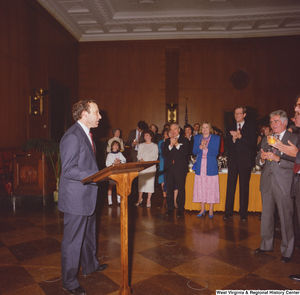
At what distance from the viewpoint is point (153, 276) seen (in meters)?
2.61

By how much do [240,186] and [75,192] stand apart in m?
3.30

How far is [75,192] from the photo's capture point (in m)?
2.22

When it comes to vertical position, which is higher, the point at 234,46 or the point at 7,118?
the point at 234,46

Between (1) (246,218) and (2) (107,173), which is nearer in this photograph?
(2) (107,173)

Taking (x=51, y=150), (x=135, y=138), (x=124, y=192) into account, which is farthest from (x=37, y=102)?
(x=124, y=192)

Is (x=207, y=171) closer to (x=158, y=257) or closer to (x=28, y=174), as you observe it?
(x=158, y=257)

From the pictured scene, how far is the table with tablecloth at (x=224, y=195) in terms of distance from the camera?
491 cm

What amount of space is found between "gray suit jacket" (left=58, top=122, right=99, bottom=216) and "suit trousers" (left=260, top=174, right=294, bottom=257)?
2.02 m

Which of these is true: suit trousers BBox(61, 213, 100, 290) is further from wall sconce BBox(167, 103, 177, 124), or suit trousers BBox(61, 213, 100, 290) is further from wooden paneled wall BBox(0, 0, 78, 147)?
wall sconce BBox(167, 103, 177, 124)

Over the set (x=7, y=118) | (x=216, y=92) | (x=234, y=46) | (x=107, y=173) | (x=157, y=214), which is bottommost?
(x=157, y=214)

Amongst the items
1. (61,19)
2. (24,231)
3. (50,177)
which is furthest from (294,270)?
(61,19)

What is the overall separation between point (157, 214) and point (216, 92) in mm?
7495

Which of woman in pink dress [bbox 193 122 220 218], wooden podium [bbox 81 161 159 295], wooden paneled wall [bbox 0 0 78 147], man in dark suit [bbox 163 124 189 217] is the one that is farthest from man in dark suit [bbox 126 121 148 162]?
wooden podium [bbox 81 161 159 295]

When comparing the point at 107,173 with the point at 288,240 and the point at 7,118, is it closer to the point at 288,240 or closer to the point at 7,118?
the point at 288,240
